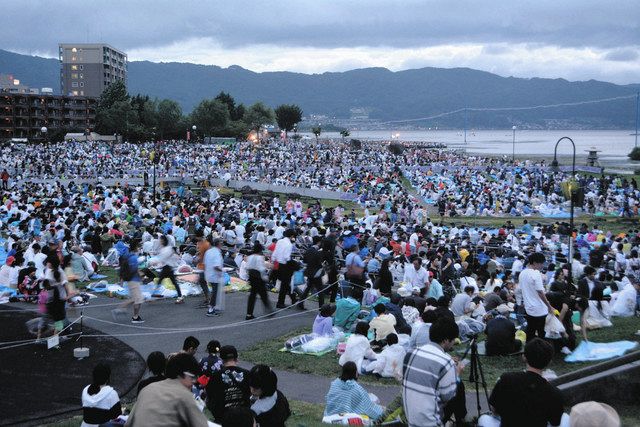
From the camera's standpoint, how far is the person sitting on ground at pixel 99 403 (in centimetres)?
609

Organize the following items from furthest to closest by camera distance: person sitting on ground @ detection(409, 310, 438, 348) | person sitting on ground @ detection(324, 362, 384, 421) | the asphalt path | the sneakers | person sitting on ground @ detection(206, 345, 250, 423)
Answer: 1. the sneakers
2. the asphalt path
3. person sitting on ground @ detection(409, 310, 438, 348)
4. person sitting on ground @ detection(324, 362, 384, 421)
5. person sitting on ground @ detection(206, 345, 250, 423)

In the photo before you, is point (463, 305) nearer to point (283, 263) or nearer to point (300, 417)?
point (283, 263)

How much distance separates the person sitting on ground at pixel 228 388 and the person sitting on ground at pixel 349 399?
4.86 feet

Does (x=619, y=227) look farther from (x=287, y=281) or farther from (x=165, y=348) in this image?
(x=165, y=348)

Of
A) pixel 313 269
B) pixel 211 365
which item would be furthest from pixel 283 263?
pixel 211 365

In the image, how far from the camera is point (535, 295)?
28.2 feet

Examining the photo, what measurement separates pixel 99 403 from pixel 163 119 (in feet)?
272

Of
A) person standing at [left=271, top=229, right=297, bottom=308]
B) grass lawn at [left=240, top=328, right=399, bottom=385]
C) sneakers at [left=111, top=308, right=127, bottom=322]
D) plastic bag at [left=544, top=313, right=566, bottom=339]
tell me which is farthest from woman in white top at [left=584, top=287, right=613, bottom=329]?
sneakers at [left=111, top=308, right=127, bottom=322]

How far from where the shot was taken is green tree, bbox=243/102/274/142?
326ft

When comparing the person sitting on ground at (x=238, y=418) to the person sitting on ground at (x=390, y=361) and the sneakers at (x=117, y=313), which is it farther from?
the sneakers at (x=117, y=313)

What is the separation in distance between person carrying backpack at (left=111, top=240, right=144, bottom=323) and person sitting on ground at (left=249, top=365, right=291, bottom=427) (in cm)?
668

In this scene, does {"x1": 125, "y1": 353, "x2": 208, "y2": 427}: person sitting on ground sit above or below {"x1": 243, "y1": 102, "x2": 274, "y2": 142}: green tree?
below

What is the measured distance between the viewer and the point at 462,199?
34812 millimetres

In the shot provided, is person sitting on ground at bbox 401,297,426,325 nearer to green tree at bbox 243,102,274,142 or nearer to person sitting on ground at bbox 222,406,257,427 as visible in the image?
person sitting on ground at bbox 222,406,257,427
